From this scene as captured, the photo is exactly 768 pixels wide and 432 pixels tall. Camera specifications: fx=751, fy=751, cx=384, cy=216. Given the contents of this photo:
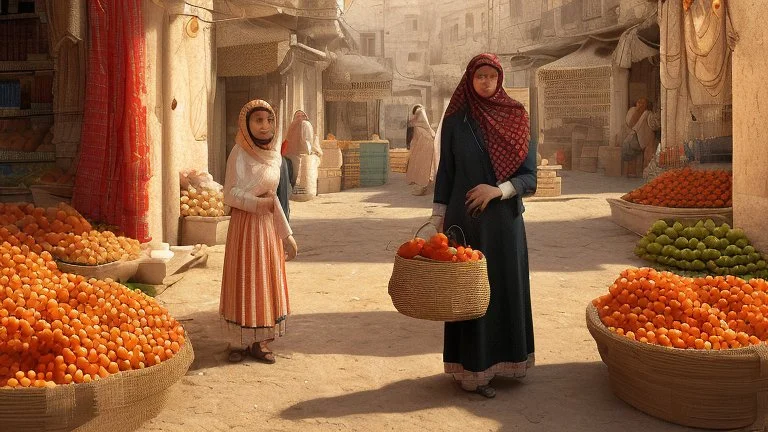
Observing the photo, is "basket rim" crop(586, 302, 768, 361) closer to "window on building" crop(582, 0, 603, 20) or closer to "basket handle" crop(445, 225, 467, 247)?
"basket handle" crop(445, 225, 467, 247)

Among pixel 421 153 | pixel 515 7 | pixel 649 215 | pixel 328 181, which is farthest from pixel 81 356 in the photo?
pixel 515 7

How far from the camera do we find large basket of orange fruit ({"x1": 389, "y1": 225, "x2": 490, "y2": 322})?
4.19m

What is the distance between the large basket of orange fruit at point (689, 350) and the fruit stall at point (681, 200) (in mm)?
5232

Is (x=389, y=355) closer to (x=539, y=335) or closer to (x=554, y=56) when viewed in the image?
(x=539, y=335)

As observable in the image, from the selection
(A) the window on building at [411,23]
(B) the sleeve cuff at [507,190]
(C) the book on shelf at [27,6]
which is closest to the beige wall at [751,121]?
(B) the sleeve cuff at [507,190]

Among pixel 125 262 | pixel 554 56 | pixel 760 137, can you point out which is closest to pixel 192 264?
pixel 125 262

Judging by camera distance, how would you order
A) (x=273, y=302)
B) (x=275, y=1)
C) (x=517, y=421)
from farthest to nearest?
1. (x=275, y=1)
2. (x=273, y=302)
3. (x=517, y=421)

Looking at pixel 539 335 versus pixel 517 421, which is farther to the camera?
pixel 539 335

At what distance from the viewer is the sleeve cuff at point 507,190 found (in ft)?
15.2

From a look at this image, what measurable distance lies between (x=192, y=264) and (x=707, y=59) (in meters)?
8.19

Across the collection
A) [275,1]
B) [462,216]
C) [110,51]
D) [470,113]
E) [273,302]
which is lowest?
[273,302]

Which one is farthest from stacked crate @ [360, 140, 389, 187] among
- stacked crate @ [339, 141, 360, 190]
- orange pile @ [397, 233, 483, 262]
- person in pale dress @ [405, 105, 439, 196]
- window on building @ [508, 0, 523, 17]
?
orange pile @ [397, 233, 483, 262]

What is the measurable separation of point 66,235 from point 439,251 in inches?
173

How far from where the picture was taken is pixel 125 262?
730cm
